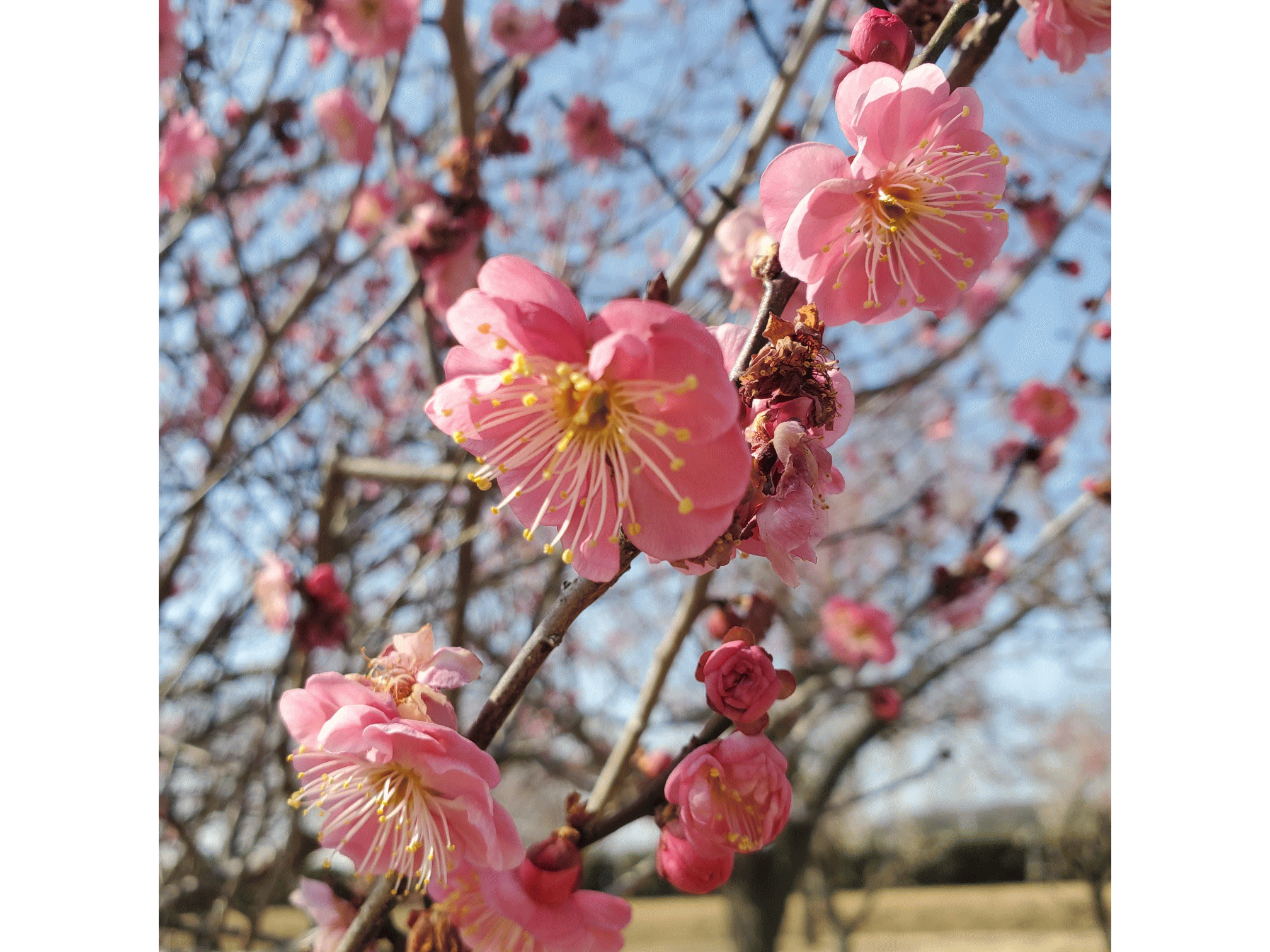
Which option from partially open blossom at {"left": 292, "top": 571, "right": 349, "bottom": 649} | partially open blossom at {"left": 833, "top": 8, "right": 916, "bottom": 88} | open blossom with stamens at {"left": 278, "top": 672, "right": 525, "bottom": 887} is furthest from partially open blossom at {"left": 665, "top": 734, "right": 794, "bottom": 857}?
partially open blossom at {"left": 292, "top": 571, "right": 349, "bottom": 649}

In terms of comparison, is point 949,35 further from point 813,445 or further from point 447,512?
point 447,512

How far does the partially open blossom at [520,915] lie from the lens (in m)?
0.58

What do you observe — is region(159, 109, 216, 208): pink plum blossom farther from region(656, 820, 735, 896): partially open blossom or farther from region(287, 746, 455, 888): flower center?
region(656, 820, 735, 896): partially open blossom

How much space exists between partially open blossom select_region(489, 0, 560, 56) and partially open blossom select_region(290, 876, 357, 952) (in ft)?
5.45

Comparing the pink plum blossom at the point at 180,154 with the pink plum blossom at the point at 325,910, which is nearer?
the pink plum blossom at the point at 325,910

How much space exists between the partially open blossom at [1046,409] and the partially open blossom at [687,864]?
1.82 m

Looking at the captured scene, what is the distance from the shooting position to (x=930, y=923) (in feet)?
26.6

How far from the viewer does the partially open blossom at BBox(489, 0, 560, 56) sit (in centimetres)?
184

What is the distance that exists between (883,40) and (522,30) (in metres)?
1.48

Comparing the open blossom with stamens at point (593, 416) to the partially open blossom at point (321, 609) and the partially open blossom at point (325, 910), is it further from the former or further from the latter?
the partially open blossom at point (321, 609)

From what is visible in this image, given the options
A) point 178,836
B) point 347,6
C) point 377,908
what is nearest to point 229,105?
point 347,6

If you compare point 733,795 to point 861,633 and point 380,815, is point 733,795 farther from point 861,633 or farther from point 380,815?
point 861,633

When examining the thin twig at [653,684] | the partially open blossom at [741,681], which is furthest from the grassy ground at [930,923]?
the partially open blossom at [741,681]

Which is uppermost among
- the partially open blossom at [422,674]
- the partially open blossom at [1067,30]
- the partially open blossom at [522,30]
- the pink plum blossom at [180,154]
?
the partially open blossom at [522,30]
